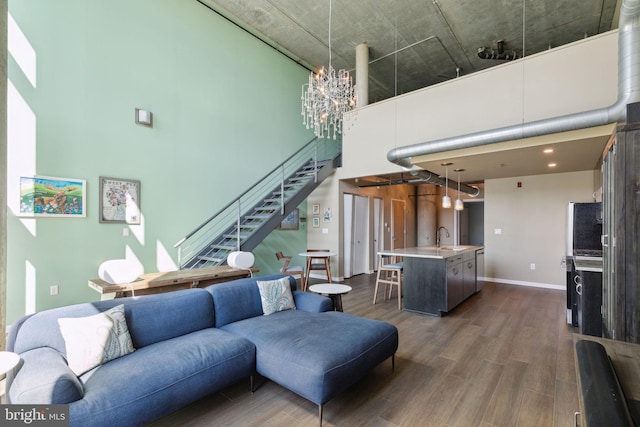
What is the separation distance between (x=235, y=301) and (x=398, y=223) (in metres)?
7.58

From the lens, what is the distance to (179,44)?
5414 millimetres

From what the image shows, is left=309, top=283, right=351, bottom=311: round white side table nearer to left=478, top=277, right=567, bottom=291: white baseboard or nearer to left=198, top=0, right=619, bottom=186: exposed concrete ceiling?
left=198, top=0, right=619, bottom=186: exposed concrete ceiling

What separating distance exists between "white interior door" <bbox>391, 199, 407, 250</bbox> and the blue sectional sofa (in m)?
6.75

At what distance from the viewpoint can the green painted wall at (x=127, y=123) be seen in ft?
12.7

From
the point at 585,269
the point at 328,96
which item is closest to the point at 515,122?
the point at 585,269

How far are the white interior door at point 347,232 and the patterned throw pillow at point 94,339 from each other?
571 centimetres

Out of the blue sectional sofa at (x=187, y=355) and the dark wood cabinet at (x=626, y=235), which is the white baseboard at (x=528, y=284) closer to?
the dark wood cabinet at (x=626, y=235)

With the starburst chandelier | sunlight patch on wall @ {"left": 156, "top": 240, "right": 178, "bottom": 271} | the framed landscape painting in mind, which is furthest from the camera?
sunlight patch on wall @ {"left": 156, "top": 240, "right": 178, "bottom": 271}

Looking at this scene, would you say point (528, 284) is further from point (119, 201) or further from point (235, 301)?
point (119, 201)

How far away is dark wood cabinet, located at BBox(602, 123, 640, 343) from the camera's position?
7.48 ft

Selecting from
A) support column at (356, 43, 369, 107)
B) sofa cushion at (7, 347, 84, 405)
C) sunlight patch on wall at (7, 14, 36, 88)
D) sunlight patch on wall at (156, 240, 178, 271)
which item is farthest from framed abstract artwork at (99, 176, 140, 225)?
support column at (356, 43, 369, 107)

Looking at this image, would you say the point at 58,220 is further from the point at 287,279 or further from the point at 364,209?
the point at 364,209

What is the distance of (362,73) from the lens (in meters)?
6.93

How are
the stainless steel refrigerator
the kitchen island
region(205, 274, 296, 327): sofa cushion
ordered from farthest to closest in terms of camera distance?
the kitchen island
the stainless steel refrigerator
region(205, 274, 296, 327): sofa cushion
